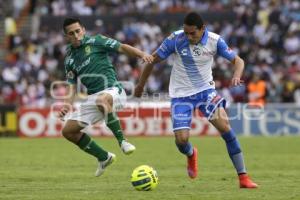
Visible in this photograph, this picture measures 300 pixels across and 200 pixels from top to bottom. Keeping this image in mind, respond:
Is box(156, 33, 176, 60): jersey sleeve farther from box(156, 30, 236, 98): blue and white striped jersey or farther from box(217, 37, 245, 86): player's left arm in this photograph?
box(217, 37, 245, 86): player's left arm

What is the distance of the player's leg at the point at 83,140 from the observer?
13.0 meters

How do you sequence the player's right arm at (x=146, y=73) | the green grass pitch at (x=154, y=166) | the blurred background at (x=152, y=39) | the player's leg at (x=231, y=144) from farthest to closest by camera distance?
1. the blurred background at (x=152, y=39)
2. the player's right arm at (x=146, y=73)
3. the player's leg at (x=231, y=144)
4. the green grass pitch at (x=154, y=166)

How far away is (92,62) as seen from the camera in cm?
1291

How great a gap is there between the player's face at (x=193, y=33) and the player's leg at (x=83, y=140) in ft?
7.46

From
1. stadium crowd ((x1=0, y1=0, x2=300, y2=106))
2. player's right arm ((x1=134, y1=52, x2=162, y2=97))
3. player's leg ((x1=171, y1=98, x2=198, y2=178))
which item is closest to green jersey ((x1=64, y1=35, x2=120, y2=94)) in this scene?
player's right arm ((x1=134, y1=52, x2=162, y2=97))

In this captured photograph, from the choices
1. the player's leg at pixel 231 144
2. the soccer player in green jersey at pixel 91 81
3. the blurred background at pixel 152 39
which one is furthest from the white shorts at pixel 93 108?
the blurred background at pixel 152 39

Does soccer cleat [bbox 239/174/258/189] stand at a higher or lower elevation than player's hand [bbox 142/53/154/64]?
lower

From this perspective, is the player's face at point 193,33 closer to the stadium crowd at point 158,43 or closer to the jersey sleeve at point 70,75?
the jersey sleeve at point 70,75

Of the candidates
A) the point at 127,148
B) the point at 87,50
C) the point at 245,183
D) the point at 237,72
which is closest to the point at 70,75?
the point at 87,50

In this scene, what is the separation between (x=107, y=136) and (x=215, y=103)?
1519cm

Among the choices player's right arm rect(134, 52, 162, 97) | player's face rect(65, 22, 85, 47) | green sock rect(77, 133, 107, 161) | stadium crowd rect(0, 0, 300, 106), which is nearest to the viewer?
player's right arm rect(134, 52, 162, 97)

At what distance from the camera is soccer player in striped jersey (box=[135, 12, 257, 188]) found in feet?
39.3

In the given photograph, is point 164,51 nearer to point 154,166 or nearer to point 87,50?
point 87,50

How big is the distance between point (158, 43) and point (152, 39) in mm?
604
